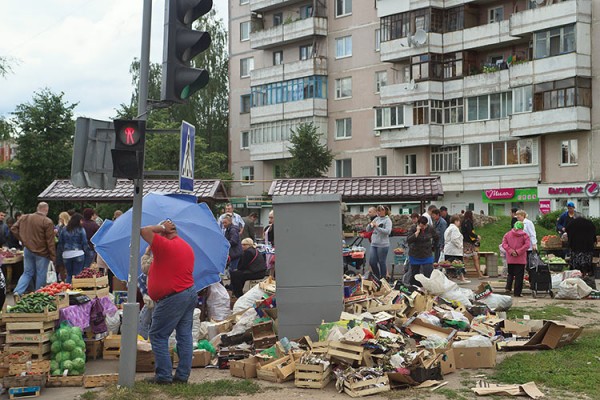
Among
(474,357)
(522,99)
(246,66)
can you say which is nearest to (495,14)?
(522,99)

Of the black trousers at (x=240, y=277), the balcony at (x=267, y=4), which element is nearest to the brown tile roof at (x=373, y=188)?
the black trousers at (x=240, y=277)

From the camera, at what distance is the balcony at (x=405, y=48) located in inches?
2045

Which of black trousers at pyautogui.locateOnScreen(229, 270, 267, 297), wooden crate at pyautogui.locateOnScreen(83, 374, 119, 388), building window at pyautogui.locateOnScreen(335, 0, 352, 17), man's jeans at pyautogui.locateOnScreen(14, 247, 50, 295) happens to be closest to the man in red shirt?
wooden crate at pyautogui.locateOnScreen(83, 374, 119, 388)

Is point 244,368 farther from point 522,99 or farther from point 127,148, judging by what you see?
point 522,99

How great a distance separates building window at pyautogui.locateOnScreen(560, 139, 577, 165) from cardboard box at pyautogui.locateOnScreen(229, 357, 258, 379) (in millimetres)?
39219

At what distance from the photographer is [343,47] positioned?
5988 centimetres

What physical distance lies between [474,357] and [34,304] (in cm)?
553

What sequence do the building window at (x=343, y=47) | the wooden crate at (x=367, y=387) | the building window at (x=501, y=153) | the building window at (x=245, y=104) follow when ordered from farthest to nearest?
the building window at (x=245, y=104) < the building window at (x=343, y=47) < the building window at (x=501, y=153) < the wooden crate at (x=367, y=387)

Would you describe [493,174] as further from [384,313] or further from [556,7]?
[384,313]

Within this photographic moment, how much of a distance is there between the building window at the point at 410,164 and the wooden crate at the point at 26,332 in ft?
149

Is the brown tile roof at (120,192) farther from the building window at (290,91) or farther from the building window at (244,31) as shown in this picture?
the building window at (244,31)

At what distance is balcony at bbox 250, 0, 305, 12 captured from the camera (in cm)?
6187

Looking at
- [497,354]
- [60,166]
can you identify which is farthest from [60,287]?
[60,166]

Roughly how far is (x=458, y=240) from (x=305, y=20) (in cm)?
3995
